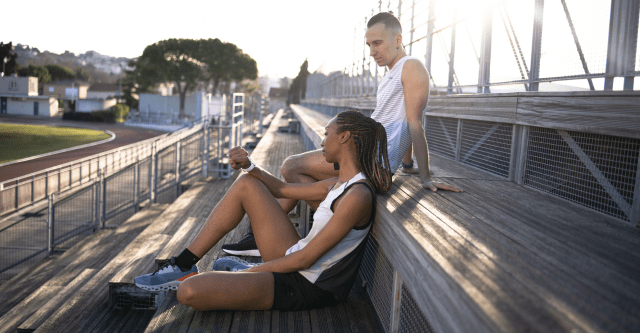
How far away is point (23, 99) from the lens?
7.14m

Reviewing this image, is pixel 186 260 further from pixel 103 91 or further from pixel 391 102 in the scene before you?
pixel 103 91

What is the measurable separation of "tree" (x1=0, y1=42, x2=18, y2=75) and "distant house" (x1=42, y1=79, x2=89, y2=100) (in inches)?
21.1

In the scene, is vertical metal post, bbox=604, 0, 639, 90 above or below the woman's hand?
above

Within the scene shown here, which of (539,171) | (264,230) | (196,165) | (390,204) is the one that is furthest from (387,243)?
(196,165)

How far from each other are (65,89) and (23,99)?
2.97 feet

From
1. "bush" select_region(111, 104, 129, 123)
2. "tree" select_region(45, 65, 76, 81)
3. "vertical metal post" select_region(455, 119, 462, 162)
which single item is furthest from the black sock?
"bush" select_region(111, 104, 129, 123)

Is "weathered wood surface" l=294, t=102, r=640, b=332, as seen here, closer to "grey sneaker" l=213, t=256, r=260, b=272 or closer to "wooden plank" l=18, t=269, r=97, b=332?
"grey sneaker" l=213, t=256, r=260, b=272

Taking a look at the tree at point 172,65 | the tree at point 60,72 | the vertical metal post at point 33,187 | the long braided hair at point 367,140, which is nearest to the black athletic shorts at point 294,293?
the long braided hair at point 367,140

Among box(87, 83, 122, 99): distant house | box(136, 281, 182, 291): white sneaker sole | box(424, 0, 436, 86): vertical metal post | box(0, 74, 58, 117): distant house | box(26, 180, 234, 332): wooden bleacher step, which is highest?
box(424, 0, 436, 86): vertical metal post

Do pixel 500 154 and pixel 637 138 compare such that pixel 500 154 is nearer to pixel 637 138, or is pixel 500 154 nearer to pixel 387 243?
pixel 637 138

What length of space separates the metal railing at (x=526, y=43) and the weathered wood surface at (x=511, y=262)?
85 centimetres

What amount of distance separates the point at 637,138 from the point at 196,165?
17.3 m

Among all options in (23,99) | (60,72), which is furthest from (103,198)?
(23,99)

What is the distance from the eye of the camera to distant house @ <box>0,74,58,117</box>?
6.96 meters
